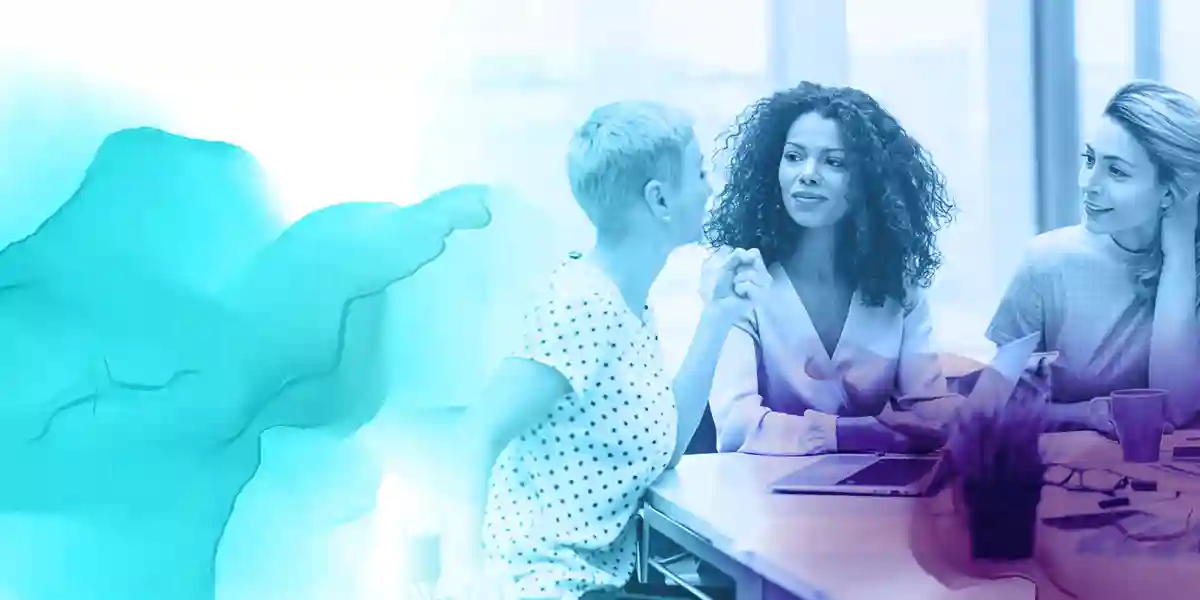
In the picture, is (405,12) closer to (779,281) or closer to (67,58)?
(67,58)

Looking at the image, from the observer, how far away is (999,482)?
1.26 meters

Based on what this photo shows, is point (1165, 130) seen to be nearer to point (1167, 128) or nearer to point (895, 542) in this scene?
point (1167, 128)

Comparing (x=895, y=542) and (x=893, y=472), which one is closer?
(x=895, y=542)

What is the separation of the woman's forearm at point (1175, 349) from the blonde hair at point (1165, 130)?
36mm

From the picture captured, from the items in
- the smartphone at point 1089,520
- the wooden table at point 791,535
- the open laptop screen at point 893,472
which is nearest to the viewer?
the wooden table at point 791,535

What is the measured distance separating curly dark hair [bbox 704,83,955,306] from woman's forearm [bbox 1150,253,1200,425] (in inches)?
12.1

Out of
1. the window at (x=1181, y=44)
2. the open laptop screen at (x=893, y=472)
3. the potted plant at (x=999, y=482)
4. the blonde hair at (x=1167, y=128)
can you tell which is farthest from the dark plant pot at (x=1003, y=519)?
the window at (x=1181, y=44)

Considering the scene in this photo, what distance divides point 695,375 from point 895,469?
0.27m

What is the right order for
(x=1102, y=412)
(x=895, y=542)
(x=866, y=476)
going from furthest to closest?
1. (x=1102, y=412)
2. (x=866, y=476)
3. (x=895, y=542)

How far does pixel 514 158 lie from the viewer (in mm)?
1401

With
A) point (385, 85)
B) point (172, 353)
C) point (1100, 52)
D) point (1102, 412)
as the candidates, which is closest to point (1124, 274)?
point (1102, 412)

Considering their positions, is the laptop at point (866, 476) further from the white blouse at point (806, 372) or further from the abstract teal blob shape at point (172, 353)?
the abstract teal blob shape at point (172, 353)

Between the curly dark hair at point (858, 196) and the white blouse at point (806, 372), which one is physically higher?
the curly dark hair at point (858, 196)

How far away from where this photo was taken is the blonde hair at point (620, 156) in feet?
4.55
